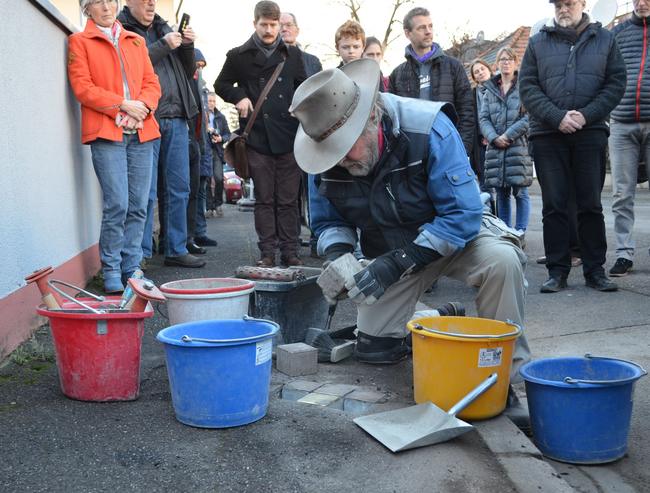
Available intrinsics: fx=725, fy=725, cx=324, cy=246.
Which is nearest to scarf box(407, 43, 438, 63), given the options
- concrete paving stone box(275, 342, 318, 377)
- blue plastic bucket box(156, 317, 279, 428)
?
concrete paving stone box(275, 342, 318, 377)

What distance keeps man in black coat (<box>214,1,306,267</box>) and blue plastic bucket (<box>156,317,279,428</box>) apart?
3217mm

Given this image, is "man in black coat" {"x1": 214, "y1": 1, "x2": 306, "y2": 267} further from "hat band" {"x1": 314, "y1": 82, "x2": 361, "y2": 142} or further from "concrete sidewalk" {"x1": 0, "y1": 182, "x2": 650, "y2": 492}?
"hat band" {"x1": 314, "y1": 82, "x2": 361, "y2": 142}

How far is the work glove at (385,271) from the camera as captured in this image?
10.9 feet

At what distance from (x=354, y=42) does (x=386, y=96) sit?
9.80 ft

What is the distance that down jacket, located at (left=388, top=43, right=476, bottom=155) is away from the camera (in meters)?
5.94

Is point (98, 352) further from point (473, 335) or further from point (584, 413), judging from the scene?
point (584, 413)

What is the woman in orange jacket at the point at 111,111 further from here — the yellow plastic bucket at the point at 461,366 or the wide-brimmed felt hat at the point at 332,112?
the yellow plastic bucket at the point at 461,366

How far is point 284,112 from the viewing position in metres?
6.17

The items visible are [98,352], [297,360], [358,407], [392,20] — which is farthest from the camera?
[392,20]

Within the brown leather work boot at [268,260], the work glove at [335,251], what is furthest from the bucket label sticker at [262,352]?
the brown leather work boot at [268,260]

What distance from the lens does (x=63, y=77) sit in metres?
5.14

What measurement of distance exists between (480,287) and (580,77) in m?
2.68

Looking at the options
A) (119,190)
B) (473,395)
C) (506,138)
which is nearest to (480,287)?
(473,395)

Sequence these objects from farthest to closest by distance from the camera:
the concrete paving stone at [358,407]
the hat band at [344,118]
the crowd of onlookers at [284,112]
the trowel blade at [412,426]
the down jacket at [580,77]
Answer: the down jacket at [580,77] < the crowd of onlookers at [284,112] < the hat band at [344,118] < the concrete paving stone at [358,407] < the trowel blade at [412,426]
